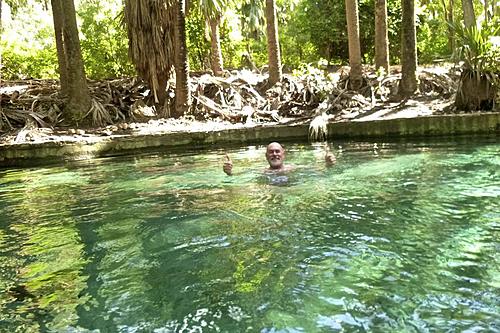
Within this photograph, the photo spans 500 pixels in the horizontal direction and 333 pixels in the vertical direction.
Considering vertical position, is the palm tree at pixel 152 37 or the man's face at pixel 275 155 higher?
the palm tree at pixel 152 37

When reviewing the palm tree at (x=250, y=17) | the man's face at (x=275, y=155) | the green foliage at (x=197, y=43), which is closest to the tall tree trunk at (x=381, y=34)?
the green foliage at (x=197, y=43)

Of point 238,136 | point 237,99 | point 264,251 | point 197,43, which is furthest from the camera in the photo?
point 197,43

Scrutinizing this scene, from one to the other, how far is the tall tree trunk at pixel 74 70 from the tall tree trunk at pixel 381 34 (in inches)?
325

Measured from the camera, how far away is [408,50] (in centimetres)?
1263

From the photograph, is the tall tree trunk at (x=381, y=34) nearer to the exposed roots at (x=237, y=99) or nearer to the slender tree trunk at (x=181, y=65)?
the exposed roots at (x=237, y=99)

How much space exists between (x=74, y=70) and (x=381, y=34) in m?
8.53

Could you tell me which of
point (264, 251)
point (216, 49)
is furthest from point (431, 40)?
point (264, 251)

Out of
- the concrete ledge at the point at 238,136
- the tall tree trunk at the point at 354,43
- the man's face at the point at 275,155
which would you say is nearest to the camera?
the man's face at the point at 275,155

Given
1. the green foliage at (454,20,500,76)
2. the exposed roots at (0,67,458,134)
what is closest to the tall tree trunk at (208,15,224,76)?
the exposed roots at (0,67,458,134)

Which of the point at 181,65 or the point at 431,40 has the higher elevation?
the point at 431,40

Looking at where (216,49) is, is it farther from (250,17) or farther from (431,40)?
(250,17)

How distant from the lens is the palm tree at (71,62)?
42.3 feet

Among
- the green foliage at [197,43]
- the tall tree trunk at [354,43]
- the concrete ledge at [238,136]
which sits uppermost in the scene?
the green foliage at [197,43]

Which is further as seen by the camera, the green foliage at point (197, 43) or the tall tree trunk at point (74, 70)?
the green foliage at point (197, 43)
